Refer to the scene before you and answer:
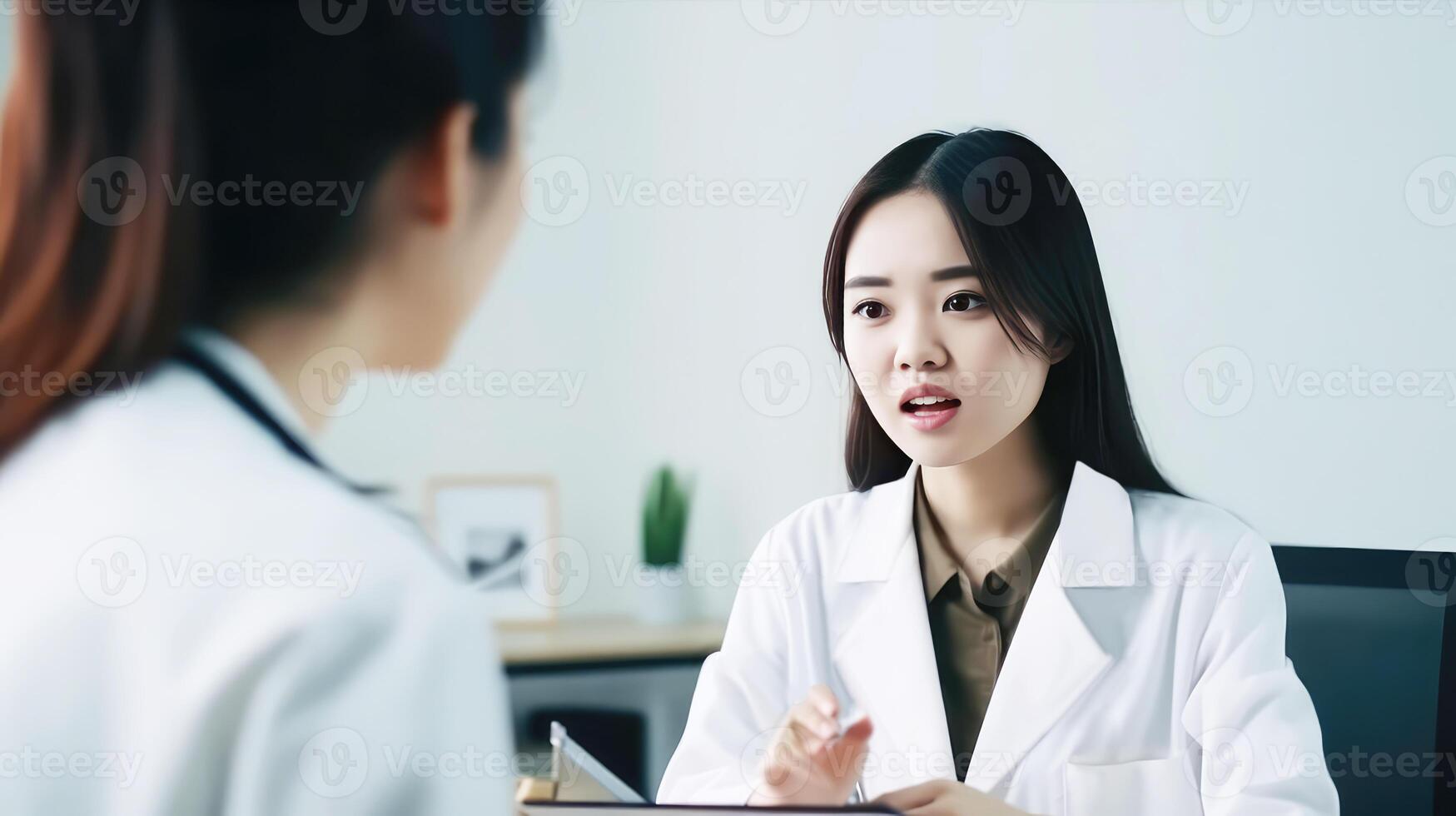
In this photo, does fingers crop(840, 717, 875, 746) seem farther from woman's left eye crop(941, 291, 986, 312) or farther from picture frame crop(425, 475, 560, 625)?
picture frame crop(425, 475, 560, 625)

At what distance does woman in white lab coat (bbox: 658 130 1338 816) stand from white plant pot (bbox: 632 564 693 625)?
0.75m

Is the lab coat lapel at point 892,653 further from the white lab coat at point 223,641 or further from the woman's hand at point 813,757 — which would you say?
the white lab coat at point 223,641

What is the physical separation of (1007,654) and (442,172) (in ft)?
2.34

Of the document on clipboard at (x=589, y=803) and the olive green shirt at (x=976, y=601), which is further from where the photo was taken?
the olive green shirt at (x=976, y=601)

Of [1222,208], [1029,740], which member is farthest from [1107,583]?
[1222,208]

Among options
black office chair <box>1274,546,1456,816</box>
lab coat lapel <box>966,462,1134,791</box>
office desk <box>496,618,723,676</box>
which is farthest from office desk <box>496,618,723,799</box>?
black office chair <box>1274,546,1456,816</box>

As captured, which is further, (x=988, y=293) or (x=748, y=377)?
(x=748, y=377)

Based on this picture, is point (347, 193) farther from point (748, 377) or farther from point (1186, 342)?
point (748, 377)

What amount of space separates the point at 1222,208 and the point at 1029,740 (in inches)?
31.7

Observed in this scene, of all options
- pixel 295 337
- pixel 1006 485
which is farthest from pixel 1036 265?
pixel 295 337

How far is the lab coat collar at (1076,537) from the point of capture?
0.98m

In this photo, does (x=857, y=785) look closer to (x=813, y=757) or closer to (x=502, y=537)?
(x=813, y=757)

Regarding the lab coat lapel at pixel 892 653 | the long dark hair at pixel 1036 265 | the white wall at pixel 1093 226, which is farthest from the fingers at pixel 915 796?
the white wall at pixel 1093 226

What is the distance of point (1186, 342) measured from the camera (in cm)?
143
